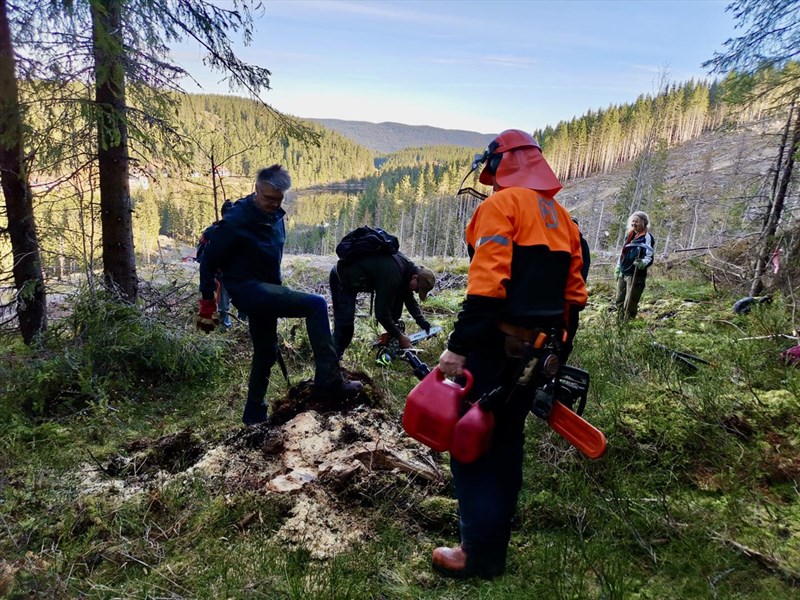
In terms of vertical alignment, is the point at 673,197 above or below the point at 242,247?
above

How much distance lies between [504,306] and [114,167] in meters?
5.35

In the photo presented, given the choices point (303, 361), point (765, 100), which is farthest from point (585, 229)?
point (303, 361)

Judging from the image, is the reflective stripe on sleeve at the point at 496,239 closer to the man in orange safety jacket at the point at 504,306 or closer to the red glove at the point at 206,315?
the man in orange safety jacket at the point at 504,306

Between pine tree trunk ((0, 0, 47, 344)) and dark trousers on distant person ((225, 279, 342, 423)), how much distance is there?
9.75 ft

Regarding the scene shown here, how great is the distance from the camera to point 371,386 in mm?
4336

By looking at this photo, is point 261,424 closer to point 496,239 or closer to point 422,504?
point 422,504

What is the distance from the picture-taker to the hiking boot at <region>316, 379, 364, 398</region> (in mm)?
3981

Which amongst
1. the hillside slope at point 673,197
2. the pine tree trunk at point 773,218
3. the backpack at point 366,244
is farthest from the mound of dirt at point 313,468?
the hillside slope at point 673,197

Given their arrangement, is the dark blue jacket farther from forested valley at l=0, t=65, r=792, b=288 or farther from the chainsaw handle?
the chainsaw handle

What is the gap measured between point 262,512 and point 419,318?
2.86m


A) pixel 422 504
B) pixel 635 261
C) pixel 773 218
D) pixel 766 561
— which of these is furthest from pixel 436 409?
pixel 773 218

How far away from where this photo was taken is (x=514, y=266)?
6.70ft

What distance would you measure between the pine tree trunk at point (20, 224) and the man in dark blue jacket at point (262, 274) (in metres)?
2.91

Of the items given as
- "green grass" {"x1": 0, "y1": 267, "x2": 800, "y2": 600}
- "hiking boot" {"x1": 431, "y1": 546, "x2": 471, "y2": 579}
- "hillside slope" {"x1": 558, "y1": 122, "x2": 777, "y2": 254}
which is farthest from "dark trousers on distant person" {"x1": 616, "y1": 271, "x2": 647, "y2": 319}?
"hillside slope" {"x1": 558, "y1": 122, "x2": 777, "y2": 254}
